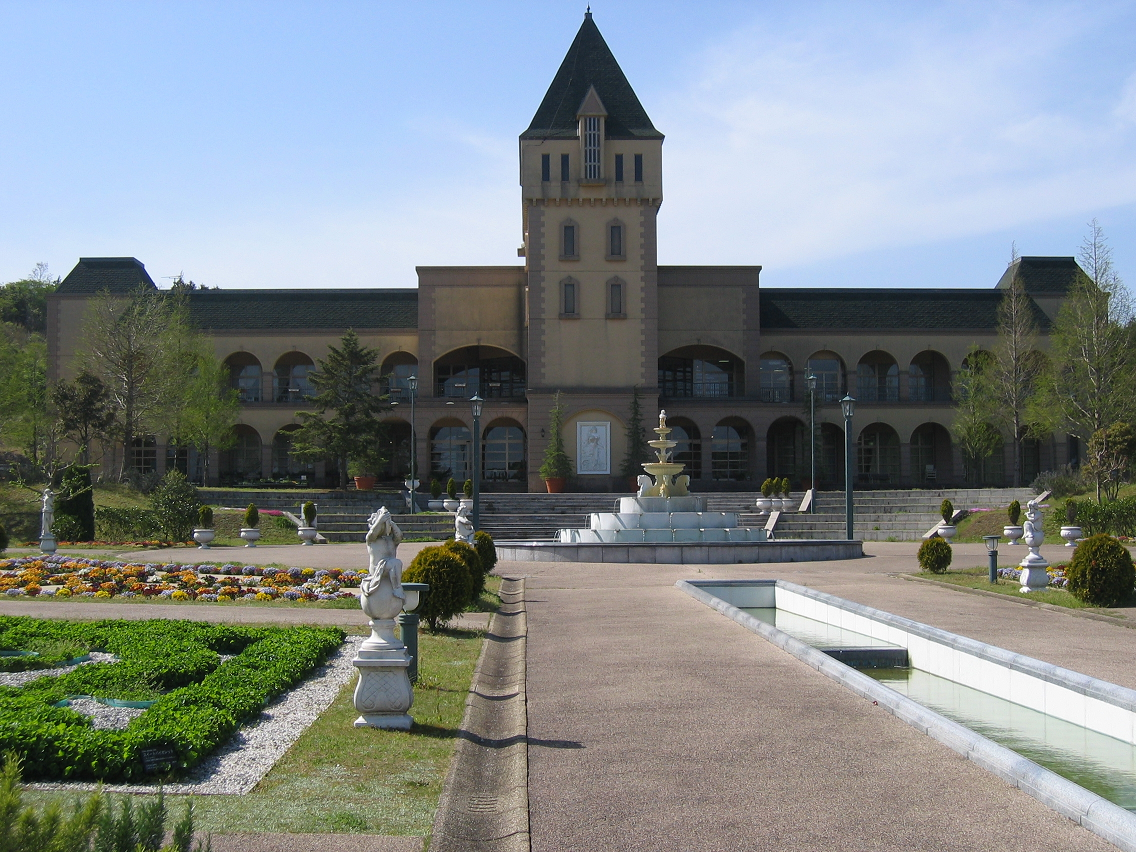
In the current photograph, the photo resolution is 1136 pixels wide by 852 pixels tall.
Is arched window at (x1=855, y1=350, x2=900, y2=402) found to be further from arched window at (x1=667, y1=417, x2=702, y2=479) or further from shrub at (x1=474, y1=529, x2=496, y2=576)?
shrub at (x1=474, y1=529, x2=496, y2=576)

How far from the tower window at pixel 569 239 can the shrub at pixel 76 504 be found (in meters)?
23.9

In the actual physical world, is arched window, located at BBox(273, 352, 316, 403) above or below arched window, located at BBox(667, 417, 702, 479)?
above

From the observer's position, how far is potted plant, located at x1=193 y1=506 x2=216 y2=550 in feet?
88.5

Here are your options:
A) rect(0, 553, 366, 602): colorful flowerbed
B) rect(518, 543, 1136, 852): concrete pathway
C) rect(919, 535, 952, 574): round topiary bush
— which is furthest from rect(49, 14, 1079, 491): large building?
rect(518, 543, 1136, 852): concrete pathway

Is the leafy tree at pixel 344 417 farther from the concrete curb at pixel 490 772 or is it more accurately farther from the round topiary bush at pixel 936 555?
the concrete curb at pixel 490 772

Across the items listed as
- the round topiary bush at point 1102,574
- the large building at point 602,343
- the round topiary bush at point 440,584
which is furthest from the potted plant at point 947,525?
the round topiary bush at point 440,584

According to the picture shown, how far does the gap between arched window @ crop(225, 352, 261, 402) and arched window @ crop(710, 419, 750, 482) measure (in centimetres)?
2261

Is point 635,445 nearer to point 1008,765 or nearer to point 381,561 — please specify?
point 381,561

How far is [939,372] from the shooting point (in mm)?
53281

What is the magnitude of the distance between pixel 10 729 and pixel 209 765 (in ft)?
3.94

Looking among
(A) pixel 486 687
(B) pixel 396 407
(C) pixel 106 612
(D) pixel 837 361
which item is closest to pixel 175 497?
(C) pixel 106 612

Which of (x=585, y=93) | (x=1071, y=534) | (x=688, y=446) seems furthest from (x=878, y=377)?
(x=1071, y=534)

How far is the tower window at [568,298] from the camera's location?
46438 millimetres

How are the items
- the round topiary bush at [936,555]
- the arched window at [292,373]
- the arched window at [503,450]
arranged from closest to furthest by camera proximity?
the round topiary bush at [936,555], the arched window at [503,450], the arched window at [292,373]
